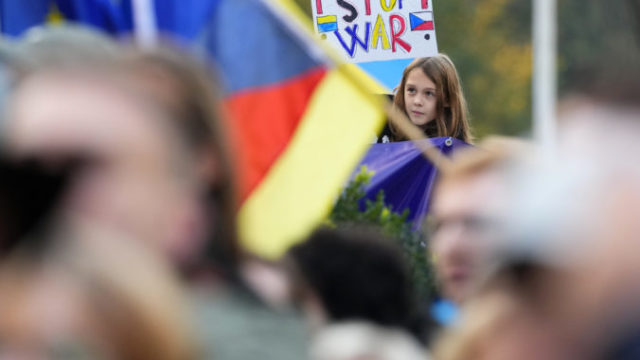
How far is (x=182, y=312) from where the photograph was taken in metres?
2.14

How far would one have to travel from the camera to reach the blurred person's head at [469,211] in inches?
113

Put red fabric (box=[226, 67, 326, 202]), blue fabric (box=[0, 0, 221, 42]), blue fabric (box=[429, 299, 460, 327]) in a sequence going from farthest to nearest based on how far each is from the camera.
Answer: blue fabric (box=[0, 0, 221, 42]) < blue fabric (box=[429, 299, 460, 327]) < red fabric (box=[226, 67, 326, 202])

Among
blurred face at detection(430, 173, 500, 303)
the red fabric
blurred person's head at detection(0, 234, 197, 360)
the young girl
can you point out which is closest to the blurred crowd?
blurred person's head at detection(0, 234, 197, 360)

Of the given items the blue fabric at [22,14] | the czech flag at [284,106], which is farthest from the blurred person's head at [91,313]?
the blue fabric at [22,14]

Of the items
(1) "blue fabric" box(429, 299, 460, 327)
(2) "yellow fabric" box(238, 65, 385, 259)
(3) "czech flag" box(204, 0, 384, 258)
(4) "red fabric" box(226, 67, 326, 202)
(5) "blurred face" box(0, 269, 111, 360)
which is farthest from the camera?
(1) "blue fabric" box(429, 299, 460, 327)

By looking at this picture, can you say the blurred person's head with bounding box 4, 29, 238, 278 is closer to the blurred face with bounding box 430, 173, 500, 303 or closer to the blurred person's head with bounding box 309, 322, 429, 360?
the blurred person's head with bounding box 309, 322, 429, 360

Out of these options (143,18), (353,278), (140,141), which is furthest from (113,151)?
(143,18)

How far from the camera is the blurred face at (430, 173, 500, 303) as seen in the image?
3.10 metres

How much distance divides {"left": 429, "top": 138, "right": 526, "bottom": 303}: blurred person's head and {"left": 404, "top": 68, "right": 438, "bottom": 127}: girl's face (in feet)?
8.93

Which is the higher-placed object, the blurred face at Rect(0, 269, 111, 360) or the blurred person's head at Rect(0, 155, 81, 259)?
the blurred person's head at Rect(0, 155, 81, 259)

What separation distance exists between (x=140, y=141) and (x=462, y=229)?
137 centimetres

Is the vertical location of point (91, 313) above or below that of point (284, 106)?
below

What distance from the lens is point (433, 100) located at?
6.54 metres

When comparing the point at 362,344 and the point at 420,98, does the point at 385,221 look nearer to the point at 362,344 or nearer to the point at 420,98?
the point at 420,98
